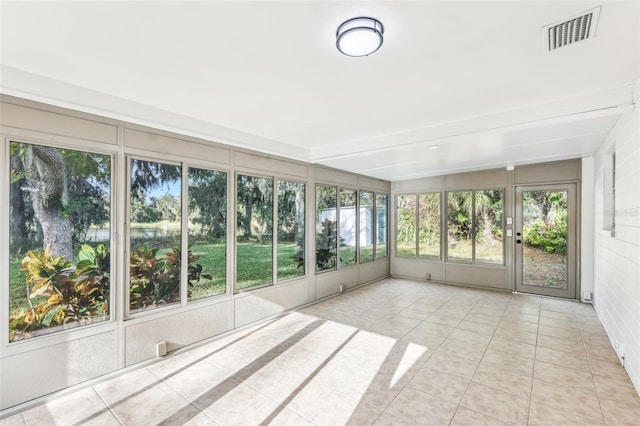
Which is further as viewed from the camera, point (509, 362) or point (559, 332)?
point (559, 332)

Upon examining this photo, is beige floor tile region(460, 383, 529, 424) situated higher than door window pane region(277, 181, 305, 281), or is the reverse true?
door window pane region(277, 181, 305, 281)

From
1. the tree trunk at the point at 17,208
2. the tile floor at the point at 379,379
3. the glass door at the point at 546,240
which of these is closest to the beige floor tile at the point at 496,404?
the tile floor at the point at 379,379

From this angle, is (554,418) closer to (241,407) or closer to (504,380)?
(504,380)

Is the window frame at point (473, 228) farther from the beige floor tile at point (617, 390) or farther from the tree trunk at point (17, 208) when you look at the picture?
the tree trunk at point (17, 208)

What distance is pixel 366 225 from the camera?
678 cm

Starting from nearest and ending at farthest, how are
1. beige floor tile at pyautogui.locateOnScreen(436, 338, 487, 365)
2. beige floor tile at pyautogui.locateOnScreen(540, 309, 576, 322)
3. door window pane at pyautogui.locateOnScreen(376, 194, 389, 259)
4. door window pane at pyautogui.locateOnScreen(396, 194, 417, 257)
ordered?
beige floor tile at pyautogui.locateOnScreen(436, 338, 487, 365)
beige floor tile at pyautogui.locateOnScreen(540, 309, 576, 322)
door window pane at pyautogui.locateOnScreen(376, 194, 389, 259)
door window pane at pyautogui.locateOnScreen(396, 194, 417, 257)

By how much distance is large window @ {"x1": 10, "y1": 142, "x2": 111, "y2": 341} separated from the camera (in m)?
2.47

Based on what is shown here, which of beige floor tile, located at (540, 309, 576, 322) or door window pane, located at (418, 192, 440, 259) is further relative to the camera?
door window pane, located at (418, 192, 440, 259)

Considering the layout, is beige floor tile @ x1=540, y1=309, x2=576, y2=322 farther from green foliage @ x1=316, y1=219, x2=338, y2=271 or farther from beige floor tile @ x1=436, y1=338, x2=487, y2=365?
green foliage @ x1=316, y1=219, x2=338, y2=271

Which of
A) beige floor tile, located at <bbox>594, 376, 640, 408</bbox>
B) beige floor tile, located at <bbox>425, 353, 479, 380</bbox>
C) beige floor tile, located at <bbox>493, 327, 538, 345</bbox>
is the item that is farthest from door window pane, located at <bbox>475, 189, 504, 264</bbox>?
beige floor tile, located at <bbox>425, 353, 479, 380</bbox>

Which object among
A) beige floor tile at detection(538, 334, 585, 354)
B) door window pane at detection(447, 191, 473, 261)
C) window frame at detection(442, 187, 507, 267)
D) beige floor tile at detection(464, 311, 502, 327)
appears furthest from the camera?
door window pane at detection(447, 191, 473, 261)

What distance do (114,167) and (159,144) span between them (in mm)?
523

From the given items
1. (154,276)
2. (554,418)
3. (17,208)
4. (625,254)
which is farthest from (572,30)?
(17,208)

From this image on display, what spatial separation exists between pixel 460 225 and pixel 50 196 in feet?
22.2
